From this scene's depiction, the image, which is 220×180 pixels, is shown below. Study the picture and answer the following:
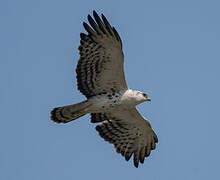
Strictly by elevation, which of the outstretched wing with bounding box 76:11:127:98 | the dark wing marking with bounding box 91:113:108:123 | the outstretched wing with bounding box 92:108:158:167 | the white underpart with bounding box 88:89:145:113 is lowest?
the outstretched wing with bounding box 92:108:158:167

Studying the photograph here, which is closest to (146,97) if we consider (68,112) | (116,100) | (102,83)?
(116,100)

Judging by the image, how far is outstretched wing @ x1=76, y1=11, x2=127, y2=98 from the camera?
39.9 ft

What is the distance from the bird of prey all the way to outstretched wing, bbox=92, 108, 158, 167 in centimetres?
4

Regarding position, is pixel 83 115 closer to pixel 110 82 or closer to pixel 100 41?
pixel 110 82

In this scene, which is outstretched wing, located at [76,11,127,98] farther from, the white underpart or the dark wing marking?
the dark wing marking

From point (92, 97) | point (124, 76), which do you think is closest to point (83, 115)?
point (92, 97)

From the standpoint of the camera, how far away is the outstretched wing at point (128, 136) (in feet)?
44.3

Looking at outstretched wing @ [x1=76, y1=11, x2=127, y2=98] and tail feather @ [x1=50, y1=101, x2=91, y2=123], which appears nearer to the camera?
outstretched wing @ [x1=76, y1=11, x2=127, y2=98]

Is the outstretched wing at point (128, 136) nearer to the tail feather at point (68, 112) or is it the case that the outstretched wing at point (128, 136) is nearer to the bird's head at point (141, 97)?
the tail feather at point (68, 112)

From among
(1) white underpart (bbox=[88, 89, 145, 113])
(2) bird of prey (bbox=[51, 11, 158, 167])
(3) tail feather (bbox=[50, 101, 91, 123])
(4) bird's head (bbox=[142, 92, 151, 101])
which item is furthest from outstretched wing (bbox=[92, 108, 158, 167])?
(4) bird's head (bbox=[142, 92, 151, 101])

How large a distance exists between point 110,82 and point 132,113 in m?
1.02

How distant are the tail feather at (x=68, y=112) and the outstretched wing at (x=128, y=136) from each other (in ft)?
3.25

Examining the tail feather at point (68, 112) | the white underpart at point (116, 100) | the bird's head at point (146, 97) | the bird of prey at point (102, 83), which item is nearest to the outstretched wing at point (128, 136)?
the bird of prey at point (102, 83)

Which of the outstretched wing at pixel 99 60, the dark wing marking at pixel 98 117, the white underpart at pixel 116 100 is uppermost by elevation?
the outstretched wing at pixel 99 60
